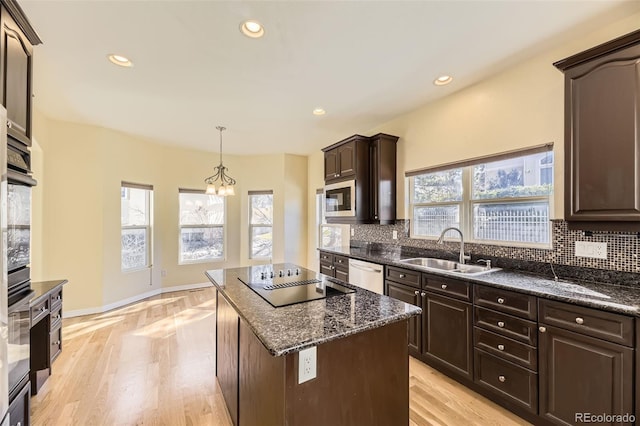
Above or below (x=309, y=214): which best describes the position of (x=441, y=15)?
above

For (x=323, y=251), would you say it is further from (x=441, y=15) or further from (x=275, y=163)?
(x=441, y=15)

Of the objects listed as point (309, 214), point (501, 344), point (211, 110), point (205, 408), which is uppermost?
point (211, 110)

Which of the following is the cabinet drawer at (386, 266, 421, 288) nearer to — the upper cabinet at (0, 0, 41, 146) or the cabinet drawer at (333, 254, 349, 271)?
the cabinet drawer at (333, 254, 349, 271)

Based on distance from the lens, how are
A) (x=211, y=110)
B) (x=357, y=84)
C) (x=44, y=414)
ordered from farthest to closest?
(x=211, y=110), (x=357, y=84), (x=44, y=414)

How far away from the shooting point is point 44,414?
1.99 meters

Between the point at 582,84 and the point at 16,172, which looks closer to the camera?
the point at 16,172

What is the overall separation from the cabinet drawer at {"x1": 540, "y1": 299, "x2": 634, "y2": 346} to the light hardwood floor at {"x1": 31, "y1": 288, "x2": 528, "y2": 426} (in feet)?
2.67

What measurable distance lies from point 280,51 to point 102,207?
3558mm

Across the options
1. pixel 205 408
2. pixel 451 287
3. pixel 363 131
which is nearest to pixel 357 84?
pixel 363 131

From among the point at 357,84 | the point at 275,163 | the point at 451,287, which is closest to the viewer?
the point at 451,287

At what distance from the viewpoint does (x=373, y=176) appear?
364 centimetres

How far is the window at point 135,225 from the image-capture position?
4.41m

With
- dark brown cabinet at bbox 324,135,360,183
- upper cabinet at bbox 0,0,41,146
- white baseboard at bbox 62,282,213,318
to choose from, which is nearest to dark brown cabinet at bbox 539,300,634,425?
dark brown cabinet at bbox 324,135,360,183

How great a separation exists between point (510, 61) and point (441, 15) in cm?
100
